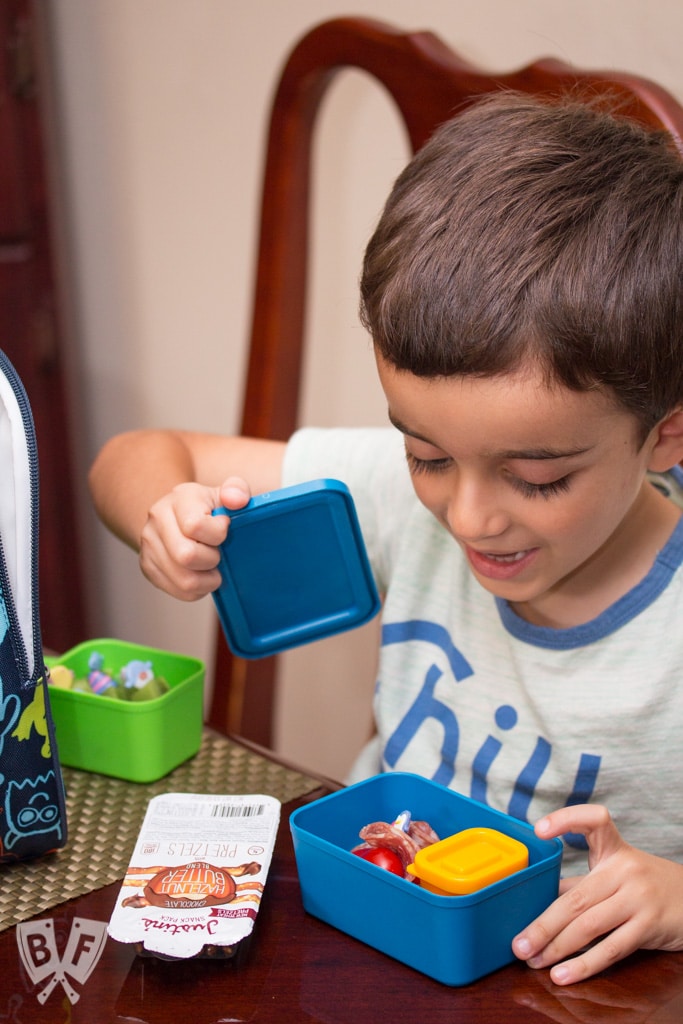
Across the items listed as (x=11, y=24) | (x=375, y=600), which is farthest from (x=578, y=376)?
(x=11, y=24)

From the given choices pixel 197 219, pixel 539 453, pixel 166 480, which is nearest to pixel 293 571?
pixel 539 453

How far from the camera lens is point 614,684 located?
76 centimetres

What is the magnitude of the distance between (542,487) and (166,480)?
0.39 meters

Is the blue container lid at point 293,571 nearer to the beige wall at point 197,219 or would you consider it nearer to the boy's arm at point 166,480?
the boy's arm at point 166,480

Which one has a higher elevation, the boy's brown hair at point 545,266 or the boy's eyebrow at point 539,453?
the boy's brown hair at point 545,266

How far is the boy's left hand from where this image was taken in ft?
1.78

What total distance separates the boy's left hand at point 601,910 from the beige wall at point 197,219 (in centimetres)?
81

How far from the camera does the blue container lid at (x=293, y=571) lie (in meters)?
0.66

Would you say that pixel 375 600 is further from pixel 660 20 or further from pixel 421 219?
pixel 660 20

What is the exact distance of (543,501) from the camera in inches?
25.3

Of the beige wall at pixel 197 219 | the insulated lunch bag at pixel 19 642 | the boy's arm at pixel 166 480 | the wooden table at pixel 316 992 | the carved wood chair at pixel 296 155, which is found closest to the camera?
the wooden table at pixel 316 992

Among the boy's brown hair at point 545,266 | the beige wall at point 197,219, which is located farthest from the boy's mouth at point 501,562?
the beige wall at point 197,219

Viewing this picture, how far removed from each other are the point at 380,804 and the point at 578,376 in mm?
261

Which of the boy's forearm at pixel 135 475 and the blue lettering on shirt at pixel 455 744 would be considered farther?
the boy's forearm at pixel 135 475
